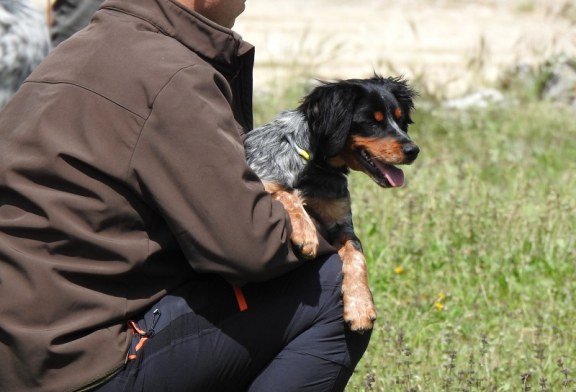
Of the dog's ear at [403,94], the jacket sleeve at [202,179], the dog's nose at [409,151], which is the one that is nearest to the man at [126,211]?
the jacket sleeve at [202,179]

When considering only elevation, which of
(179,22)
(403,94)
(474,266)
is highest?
(179,22)

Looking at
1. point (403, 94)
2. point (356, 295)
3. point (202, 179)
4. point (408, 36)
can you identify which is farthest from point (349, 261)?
point (408, 36)

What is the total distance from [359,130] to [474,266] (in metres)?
1.92

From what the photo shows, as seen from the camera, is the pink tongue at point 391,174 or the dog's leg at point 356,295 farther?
the pink tongue at point 391,174

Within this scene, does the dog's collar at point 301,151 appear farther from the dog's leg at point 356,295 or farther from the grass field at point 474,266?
the grass field at point 474,266

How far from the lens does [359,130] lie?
3627 mm

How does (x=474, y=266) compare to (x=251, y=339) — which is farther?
(x=474, y=266)

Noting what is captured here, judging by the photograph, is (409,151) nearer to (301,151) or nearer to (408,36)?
(301,151)

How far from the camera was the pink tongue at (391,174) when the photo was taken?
3580 millimetres

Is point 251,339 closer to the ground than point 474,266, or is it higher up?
higher up

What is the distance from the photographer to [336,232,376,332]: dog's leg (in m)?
3.17

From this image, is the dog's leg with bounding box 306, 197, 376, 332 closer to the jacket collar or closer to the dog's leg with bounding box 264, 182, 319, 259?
the dog's leg with bounding box 264, 182, 319, 259

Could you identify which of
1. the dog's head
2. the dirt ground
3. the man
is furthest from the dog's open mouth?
the dirt ground

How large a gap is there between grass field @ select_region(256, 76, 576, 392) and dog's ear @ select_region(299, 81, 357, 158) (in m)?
0.87
